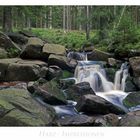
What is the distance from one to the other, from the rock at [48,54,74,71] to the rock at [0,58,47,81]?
148mm

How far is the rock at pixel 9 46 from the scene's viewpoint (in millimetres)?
3389

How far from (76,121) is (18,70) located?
1.10 metres

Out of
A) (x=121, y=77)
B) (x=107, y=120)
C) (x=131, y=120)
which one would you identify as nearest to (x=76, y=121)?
(x=107, y=120)

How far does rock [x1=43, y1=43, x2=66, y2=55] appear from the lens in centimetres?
333

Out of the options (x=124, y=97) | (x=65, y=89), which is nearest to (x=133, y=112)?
(x=124, y=97)

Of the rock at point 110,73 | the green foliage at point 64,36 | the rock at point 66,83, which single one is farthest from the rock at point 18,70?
the rock at point 110,73

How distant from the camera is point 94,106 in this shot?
2992 mm

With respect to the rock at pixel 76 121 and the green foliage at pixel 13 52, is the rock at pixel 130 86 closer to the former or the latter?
the rock at pixel 76 121

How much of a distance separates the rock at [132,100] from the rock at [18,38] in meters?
1.12

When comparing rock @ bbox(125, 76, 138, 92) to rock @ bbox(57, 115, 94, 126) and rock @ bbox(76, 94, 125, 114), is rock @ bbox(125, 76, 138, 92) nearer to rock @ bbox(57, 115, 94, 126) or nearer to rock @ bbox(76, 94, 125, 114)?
rock @ bbox(76, 94, 125, 114)

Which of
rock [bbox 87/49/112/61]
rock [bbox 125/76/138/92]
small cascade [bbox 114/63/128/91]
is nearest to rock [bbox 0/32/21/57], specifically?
rock [bbox 87/49/112/61]

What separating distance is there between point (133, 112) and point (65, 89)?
0.65 m

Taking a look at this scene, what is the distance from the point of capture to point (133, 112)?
2.76m

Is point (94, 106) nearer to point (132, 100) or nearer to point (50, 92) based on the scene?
point (132, 100)
